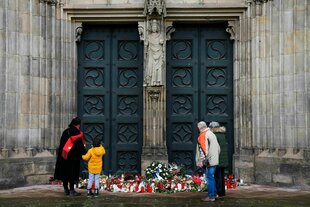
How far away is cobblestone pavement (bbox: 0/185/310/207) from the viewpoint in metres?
10.6

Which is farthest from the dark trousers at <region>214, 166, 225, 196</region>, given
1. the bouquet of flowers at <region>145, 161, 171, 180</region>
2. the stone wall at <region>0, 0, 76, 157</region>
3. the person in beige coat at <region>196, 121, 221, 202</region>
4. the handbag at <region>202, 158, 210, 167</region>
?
the stone wall at <region>0, 0, 76, 157</region>

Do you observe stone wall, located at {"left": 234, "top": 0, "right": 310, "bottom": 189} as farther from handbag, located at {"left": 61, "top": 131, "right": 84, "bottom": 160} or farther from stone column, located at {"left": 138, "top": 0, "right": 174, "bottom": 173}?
handbag, located at {"left": 61, "top": 131, "right": 84, "bottom": 160}

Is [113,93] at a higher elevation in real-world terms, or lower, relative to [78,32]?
lower

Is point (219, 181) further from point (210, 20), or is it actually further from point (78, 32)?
point (78, 32)

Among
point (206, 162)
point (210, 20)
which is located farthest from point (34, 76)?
point (206, 162)

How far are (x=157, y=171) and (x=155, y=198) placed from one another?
7.08 feet

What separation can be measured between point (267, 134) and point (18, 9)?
23.7ft

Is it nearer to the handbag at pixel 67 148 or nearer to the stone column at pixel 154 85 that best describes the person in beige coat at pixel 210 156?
the handbag at pixel 67 148

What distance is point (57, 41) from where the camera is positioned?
14492mm

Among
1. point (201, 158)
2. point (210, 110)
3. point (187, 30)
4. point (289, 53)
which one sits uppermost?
point (187, 30)

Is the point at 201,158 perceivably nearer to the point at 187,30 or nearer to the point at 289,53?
the point at 289,53

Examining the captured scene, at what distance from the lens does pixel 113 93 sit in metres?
15.1

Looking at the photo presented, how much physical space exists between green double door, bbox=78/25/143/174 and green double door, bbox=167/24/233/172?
0.95 metres

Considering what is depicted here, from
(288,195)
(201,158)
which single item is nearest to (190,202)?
(201,158)
